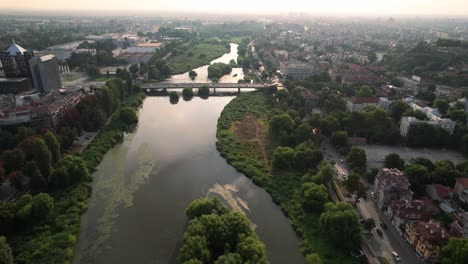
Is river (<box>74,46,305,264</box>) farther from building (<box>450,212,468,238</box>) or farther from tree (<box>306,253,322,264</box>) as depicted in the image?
building (<box>450,212,468,238</box>)

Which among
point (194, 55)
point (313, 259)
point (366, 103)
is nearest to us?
point (313, 259)

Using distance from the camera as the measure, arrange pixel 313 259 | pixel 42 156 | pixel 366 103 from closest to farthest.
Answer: pixel 313 259
pixel 42 156
pixel 366 103

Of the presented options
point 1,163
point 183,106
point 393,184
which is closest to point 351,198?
point 393,184

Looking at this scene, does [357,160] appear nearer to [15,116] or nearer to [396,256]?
[396,256]

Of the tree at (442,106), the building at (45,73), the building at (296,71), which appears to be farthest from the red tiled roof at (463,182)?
the building at (45,73)

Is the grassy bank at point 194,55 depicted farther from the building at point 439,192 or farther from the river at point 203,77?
the building at point 439,192

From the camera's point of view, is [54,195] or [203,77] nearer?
[54,195]

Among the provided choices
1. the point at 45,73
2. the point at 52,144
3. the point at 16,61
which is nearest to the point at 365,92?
the point at 52,144
